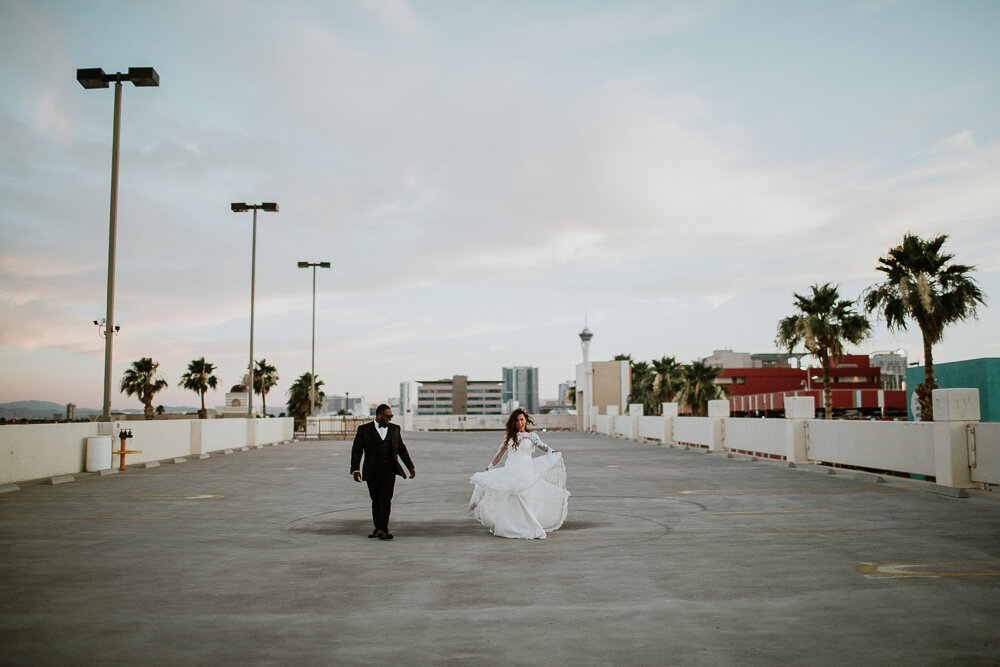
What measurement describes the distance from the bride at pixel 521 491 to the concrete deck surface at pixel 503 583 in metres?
0.34

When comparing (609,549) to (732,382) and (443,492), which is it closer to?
(443,492)

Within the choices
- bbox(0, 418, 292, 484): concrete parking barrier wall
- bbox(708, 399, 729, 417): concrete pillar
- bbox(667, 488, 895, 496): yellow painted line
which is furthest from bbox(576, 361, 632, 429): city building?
bbox(667, 488, 895, 496): yellow painted line

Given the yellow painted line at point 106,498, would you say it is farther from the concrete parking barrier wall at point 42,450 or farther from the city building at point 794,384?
the city building at point 794,384

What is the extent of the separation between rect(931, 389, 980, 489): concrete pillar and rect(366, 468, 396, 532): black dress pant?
11278 millimetres

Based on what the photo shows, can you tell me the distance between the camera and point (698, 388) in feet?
260

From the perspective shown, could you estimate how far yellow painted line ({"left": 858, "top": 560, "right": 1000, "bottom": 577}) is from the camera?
7.99 metres

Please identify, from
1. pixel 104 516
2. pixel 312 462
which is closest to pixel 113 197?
pixel 312 462

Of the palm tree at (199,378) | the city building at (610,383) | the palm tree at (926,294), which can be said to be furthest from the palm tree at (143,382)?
the palm tree at (926,294)

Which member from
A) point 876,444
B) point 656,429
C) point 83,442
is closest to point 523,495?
point 876,444

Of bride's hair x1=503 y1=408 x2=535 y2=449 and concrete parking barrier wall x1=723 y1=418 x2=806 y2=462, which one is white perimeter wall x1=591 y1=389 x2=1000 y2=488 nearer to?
concrete parking barrier wall x1=723 y1=418 x2=806 y2=462

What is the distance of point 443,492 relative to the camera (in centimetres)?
1766

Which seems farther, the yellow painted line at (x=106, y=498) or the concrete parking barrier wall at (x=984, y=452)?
the yellow painted line at (x=106, y=498)

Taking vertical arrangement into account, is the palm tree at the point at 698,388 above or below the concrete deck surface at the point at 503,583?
above

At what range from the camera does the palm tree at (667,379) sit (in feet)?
277
